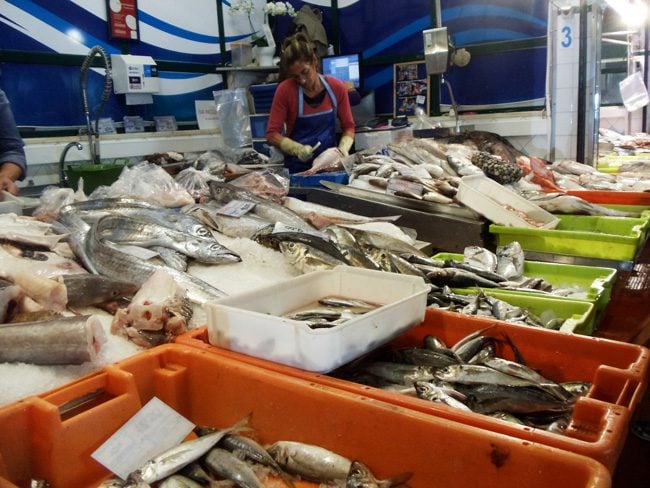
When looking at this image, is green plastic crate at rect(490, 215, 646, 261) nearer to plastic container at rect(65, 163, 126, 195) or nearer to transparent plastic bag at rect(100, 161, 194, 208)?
transparent plastic bag at rect(100, 161, 194, 208)

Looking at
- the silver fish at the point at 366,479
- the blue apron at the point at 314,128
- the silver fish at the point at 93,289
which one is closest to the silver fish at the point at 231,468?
the silver fish at the point at 366,479

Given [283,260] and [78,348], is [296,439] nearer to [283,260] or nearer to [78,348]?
[78,348]

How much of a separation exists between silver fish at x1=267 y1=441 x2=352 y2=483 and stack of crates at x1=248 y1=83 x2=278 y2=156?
750 centimetres

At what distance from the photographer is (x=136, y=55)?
8.41m

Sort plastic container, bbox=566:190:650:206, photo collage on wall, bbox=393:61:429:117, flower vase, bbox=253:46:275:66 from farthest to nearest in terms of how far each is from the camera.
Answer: flower vase, bbox=253:46:275:66 < photo collage on wall, bbox=393:61:429:117 < plastic container, bbox=566:190:650:206

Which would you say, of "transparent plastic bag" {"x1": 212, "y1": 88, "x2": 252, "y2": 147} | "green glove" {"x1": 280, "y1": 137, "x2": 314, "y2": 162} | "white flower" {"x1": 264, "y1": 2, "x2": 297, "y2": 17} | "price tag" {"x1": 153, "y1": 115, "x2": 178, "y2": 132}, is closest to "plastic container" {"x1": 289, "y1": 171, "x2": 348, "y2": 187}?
"green glove" {"x1": 280, "y1": 137, "x2": 314, "y2": 162}

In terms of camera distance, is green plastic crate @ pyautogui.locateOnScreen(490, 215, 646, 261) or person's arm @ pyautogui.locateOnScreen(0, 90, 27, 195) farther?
person's arm @ pyautogui.locateOnScreen(0, 90, 27, 195)

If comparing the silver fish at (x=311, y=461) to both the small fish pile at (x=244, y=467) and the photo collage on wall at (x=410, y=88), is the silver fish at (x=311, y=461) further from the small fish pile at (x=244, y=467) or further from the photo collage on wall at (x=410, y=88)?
the photo collage on wall at (x=410, y=88)

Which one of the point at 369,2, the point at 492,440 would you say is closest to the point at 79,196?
the point at 492,440

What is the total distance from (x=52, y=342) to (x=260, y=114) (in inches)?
299

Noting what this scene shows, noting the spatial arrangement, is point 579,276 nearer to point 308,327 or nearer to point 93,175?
point 308,327

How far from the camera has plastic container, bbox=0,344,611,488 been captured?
124 cm

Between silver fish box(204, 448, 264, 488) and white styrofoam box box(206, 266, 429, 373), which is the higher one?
white styrofoam box box(206, 266, 429, 373)

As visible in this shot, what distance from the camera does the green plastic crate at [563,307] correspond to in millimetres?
2176
